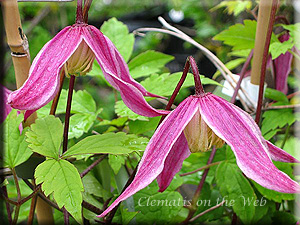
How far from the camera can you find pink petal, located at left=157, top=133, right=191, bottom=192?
438 millimetres

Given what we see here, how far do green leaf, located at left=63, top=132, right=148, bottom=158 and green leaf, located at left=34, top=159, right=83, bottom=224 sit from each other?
2 cm

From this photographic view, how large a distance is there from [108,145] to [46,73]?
12cm

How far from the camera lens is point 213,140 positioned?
41cm

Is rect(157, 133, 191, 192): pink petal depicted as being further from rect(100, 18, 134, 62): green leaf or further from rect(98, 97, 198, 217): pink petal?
rect(100, 18, 134, 62): green leaf

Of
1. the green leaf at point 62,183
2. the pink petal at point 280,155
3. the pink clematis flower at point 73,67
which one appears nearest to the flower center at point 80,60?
the pink clematis flower at point 73,67

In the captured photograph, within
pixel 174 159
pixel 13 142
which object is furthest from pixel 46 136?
pixel 174 159

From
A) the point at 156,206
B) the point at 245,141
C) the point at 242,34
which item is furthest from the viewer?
the point at 242,34

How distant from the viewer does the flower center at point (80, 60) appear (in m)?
0.42

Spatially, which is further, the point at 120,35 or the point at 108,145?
the point at 120,35

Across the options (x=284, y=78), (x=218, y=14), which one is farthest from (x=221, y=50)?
(x=284, y=78)

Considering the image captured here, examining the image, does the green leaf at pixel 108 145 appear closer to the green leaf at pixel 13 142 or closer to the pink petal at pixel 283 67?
the green leaf at pixel 13 142

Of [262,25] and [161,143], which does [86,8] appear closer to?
[161,143]

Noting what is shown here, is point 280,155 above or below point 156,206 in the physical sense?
above

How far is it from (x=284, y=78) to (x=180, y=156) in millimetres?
368
